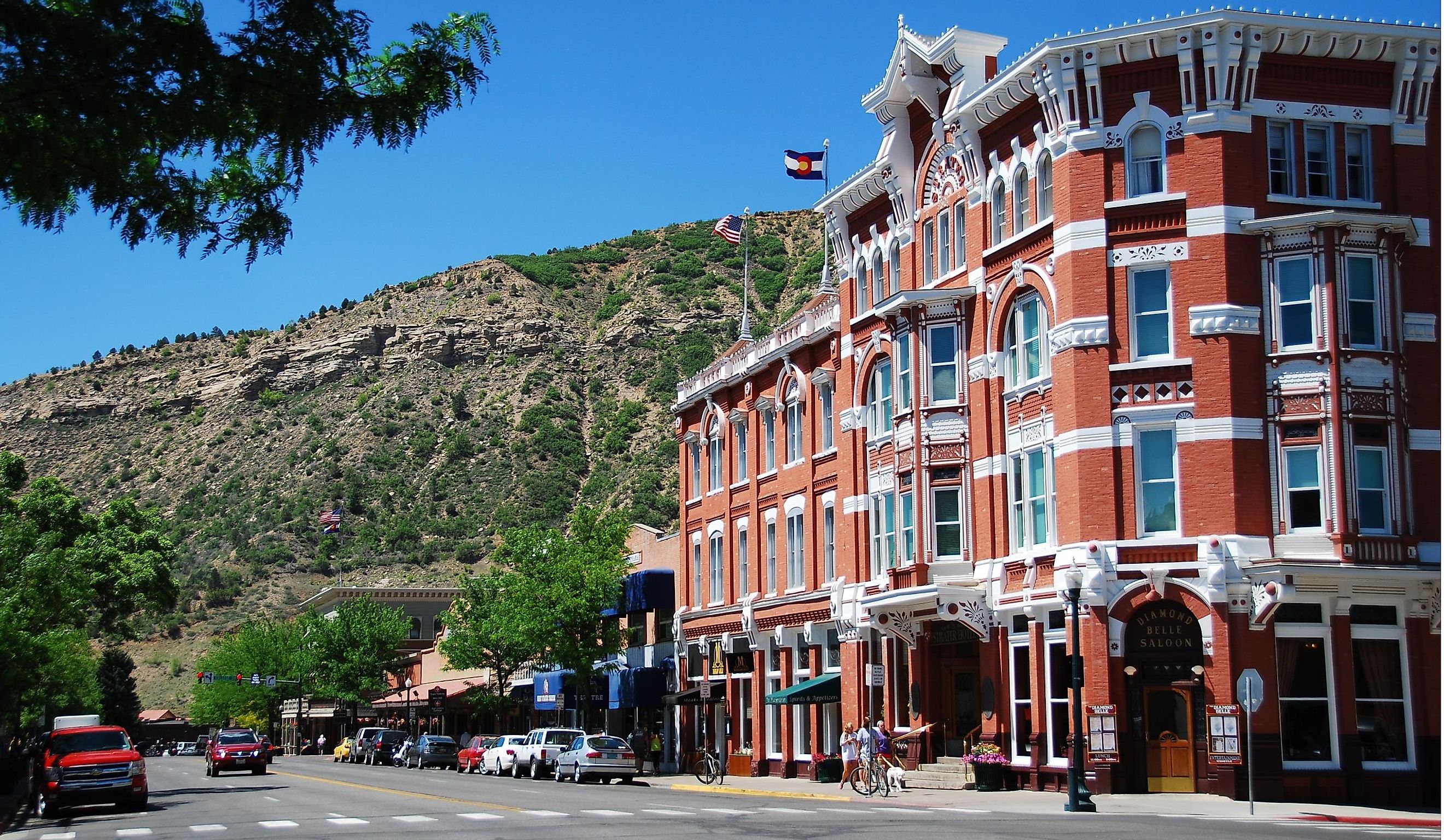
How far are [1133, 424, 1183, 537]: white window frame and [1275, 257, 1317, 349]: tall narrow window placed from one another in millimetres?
3187

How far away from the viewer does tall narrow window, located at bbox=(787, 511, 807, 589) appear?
47375mm

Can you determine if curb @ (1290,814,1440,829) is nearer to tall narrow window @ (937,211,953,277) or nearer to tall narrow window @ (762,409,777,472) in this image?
tall narrow window @ (937,211,953,277)

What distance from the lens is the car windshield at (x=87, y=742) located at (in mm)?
34719

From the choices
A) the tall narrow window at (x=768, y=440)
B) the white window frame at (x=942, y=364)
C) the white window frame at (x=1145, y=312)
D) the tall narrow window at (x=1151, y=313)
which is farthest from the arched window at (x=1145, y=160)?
the tall narrow window at (x=768, y=440)

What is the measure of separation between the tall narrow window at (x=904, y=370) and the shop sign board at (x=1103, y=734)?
1033 centimetres

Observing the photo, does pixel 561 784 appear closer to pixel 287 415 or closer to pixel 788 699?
pixel 788 699

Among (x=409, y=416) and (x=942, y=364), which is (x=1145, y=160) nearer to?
(x=942, y=364)

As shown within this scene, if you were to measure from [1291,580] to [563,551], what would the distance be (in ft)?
110

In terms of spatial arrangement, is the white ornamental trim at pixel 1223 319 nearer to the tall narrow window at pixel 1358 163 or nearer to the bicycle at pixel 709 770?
the tall narrow window at pixel 1358 163

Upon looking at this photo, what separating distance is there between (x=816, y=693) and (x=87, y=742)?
64.3ft

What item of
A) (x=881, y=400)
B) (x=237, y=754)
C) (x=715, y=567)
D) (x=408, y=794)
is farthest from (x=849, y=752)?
(x=237, y=754)

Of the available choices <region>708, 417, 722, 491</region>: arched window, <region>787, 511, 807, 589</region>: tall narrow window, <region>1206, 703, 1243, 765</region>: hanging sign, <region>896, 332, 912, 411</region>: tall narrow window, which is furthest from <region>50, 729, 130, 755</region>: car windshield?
<region>1206, 703, 1243, 765</region>: hanging sign

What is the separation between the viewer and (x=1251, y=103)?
3269cm

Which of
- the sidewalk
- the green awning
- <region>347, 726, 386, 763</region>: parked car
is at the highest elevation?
the green awning
